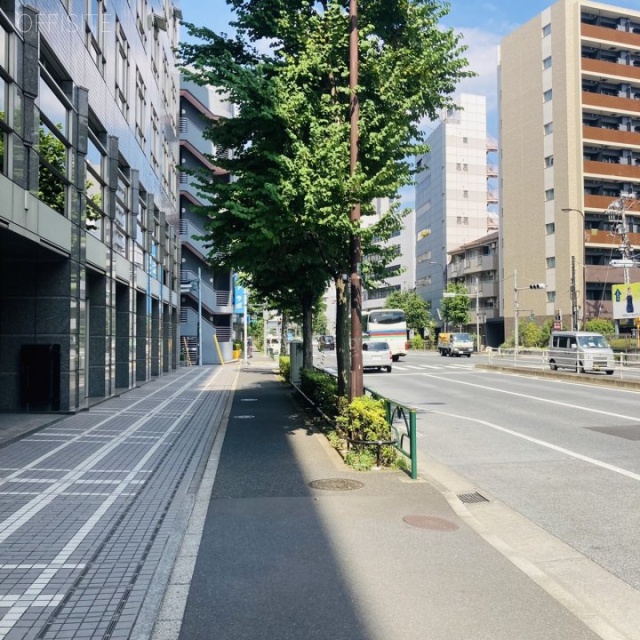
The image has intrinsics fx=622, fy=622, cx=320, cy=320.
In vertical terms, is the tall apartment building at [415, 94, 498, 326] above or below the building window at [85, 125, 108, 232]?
above

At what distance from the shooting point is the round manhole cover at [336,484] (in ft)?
25.5

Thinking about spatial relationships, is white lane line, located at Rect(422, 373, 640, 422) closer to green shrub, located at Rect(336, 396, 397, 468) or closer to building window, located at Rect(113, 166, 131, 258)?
green shrub, located at Rect(336, 396, 397, 468)

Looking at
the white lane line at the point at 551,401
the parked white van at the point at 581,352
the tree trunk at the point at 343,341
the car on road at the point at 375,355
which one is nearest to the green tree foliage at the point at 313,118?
the tree trunk at the point at 343,341

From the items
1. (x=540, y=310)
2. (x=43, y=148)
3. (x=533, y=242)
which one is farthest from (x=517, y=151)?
(x=43, y=148)

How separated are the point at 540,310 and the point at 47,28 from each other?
5364cm

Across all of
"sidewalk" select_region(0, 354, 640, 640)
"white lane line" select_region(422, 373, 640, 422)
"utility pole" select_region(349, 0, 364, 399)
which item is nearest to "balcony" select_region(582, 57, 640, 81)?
"white lane line" select_region(422, 373, 640, 422)

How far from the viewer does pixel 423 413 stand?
1593cm

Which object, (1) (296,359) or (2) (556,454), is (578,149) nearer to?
(1) (296,359)

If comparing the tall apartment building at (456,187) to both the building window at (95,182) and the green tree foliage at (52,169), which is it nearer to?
the building window at (95,182)

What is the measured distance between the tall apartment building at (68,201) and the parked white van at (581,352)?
19173 millimetres

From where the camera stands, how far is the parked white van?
27.6 metres

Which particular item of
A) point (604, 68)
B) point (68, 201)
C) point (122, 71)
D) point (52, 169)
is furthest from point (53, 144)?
point (604, 68)

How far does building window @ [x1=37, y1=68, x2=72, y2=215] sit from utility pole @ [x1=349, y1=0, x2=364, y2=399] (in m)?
6.66

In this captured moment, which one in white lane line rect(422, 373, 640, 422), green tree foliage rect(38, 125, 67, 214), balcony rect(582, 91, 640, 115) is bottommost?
white lane line rect(422, 373, 640, 422)
